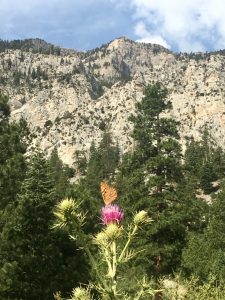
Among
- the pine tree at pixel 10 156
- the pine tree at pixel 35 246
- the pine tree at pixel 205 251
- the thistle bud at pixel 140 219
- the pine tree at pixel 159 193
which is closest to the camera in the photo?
the thistle bud at pixel 140 219

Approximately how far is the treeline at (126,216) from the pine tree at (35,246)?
4 cm

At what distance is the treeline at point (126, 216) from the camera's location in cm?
2053

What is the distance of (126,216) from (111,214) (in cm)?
2599

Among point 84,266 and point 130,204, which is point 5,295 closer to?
point 84,266

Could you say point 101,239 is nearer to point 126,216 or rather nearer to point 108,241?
point 108,241

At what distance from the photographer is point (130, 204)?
103ft

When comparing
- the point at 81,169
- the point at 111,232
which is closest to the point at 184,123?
the point at 81,169

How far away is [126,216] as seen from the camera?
3148 cm

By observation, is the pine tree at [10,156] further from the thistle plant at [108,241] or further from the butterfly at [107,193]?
the butterfly at [107,193]

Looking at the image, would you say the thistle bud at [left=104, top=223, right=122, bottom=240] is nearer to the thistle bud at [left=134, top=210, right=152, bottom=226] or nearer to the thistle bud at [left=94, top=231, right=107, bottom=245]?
the thistle bud at [left=94, top=231, right=107, bottom=245]

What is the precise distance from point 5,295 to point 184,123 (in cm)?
17753

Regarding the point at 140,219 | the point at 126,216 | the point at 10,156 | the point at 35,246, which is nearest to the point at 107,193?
the point at 140,219

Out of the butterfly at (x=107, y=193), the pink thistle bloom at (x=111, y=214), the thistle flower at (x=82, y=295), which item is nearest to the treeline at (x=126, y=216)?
the thistle flower at (x=82, y=295)

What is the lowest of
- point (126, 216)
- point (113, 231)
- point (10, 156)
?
point (126, 216)
